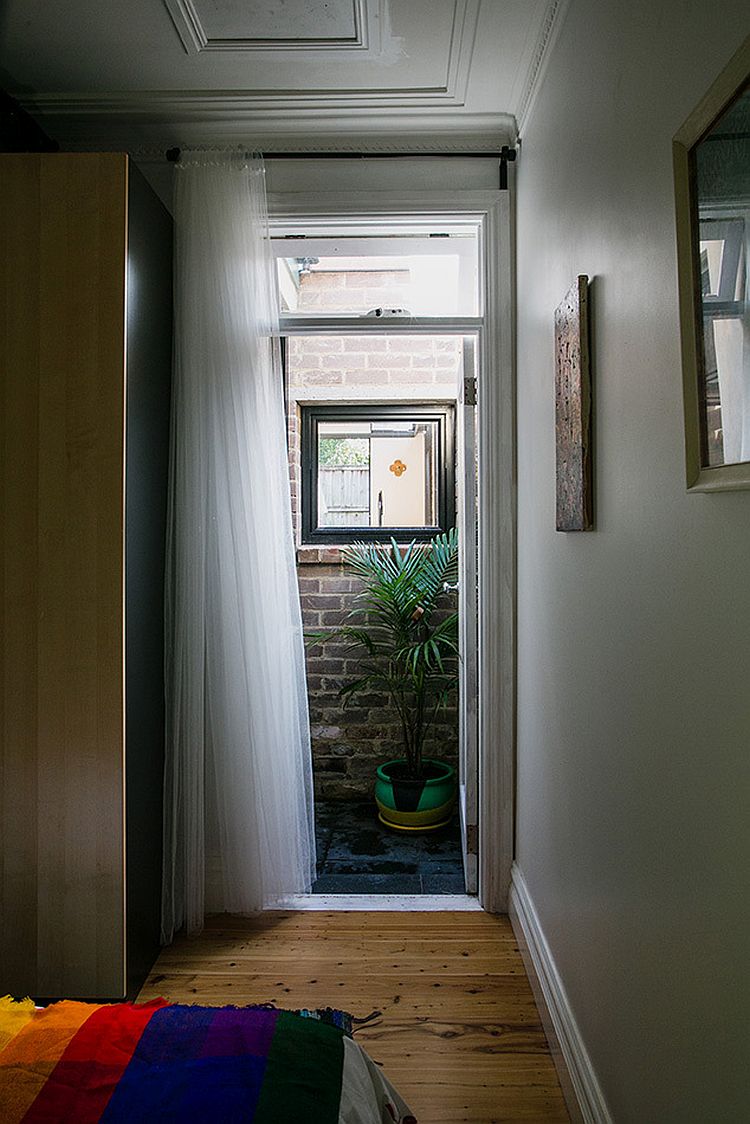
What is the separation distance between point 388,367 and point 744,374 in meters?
3.47

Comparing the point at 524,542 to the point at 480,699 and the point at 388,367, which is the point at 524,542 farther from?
the point at 388,367

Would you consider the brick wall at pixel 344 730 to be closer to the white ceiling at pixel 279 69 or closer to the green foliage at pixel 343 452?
the green foliage at pixel 343 452

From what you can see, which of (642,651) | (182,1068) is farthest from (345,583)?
(182,1068)

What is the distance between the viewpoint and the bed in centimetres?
115

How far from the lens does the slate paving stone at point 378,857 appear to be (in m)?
3.27

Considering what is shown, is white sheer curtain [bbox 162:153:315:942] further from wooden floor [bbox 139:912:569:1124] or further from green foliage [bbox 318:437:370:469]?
green foliage [bbox 318:437:370:469]

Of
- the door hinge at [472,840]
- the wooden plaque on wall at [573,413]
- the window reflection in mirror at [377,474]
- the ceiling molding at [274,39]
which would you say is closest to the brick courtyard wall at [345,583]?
the window reflection in mirror at [377,474]

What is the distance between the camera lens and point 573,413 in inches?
74.9

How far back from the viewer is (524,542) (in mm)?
2797

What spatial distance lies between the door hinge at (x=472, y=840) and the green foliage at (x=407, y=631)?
79 centimetres

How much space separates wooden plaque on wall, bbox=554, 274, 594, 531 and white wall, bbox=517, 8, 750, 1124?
45mm

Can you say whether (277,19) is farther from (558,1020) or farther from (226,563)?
(558,1020)

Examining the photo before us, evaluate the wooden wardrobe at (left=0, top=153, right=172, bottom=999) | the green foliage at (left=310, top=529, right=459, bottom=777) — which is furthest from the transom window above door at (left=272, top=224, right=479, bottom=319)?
the wooden wardrobe at (left=0, top=153, right=172, bottom=999)

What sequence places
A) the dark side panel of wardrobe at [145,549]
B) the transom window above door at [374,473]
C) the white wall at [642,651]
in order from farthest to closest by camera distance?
the transom window above door at [374,473]
the dark side panel of wardrobe at [145,549]
the white wall at [642,651]
